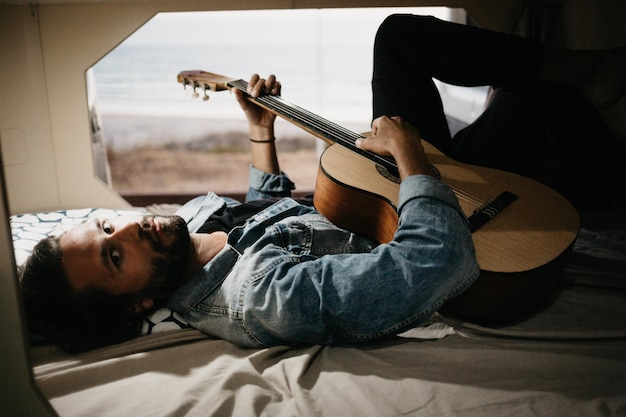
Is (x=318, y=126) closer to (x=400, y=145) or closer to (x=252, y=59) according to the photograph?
(x=400, y=145)

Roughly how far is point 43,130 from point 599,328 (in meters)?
2.00

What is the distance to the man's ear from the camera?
105cm

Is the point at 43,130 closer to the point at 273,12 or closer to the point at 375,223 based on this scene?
the point at 273,12

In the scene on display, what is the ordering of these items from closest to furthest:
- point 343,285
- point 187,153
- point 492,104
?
point 343,285, point 492,104, point 187,153

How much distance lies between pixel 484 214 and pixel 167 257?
29.0 inches

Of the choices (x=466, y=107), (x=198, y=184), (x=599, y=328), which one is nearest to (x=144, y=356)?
(x=599, y=328)

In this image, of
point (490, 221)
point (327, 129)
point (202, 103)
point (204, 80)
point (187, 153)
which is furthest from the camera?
point (187, 153)

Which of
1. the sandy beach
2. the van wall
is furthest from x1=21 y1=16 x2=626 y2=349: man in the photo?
the sandy beach

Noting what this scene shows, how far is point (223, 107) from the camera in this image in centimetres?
480

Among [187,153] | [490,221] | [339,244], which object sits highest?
[490,221]

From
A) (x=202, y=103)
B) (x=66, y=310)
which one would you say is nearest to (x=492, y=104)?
(x=66, y=310)

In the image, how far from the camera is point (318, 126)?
129 cm

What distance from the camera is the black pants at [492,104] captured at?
4.06 ft

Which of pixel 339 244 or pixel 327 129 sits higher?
pixel 327 129
